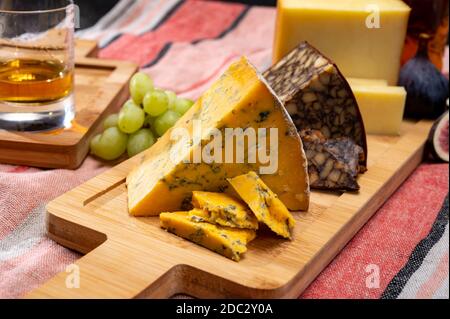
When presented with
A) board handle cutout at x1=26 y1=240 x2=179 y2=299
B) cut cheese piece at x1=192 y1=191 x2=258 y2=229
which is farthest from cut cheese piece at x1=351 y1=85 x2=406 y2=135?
board handle cutout at x1=26 y1=240 x2=179 y2=299

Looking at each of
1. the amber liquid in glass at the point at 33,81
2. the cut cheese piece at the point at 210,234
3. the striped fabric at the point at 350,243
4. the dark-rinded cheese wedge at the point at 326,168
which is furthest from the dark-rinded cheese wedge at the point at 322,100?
the amber liquid in glass at the point at 33,81

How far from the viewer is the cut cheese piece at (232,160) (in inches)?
63.4

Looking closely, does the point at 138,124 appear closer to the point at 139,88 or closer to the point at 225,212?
the point at 139,88

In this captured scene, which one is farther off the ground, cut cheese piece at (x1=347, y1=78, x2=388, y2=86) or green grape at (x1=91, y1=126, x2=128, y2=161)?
cut cheese piece at (x1=347, y1=78, x2=388, y2=86)

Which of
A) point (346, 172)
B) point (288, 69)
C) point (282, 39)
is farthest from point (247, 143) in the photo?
point (282, 39)

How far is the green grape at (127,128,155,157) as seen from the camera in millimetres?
2025

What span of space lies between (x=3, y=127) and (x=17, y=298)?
2.34ft

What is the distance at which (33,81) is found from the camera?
→ 6.52 feet

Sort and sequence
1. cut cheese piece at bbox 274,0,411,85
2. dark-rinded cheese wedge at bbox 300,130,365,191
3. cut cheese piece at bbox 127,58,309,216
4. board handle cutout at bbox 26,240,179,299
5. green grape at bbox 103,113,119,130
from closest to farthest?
board handle cutout at bbox 26,240,179,299
cut cheese piece at bbox 127,58,309,216
dark-rinded cheese wedge at bbox 300,130,365,191
green grape at bbox 103,113,119,130
cut cheese piece at bbox 274,0,411,85

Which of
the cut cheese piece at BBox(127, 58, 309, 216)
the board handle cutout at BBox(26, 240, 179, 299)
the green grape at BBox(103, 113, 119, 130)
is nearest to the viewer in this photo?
the board handle cutout at BBox(26, 240, 179, 299)

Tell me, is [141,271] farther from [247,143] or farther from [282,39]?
[282,39]

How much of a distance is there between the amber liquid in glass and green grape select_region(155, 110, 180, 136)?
256 millimetres

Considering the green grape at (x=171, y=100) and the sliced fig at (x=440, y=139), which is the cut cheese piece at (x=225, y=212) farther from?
the sliced fig at (x=440, y=139)

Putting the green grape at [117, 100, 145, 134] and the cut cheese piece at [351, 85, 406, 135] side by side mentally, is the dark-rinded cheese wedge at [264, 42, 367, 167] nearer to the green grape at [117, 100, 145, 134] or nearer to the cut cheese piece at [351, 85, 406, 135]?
the cut cheese piece at [351, 85, 406, 135]
